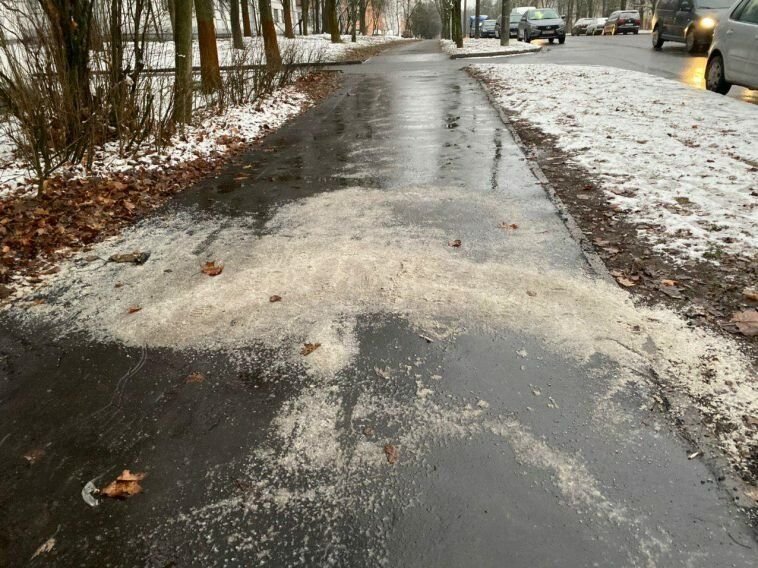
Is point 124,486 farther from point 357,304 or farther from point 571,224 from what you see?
point 571,224

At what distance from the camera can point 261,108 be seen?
36.0ft

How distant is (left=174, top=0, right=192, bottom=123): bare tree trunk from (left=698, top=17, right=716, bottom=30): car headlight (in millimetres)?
15757

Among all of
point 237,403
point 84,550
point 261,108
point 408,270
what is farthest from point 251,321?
point 261,108

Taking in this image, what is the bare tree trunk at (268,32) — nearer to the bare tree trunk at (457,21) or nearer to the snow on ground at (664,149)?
the snow on ground at (664,149)

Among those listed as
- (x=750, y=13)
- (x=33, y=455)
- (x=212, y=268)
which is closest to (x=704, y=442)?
(x=33, y=455)

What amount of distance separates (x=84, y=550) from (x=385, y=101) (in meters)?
11.7

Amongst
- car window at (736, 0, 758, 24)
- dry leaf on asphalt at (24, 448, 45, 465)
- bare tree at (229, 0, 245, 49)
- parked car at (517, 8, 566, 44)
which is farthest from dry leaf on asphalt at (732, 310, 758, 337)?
parked car at (517, 8, 566, 44)

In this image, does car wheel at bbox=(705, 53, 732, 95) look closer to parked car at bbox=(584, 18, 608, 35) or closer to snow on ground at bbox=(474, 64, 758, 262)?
snow on ground at bbox=(474, 64, 758, 262)

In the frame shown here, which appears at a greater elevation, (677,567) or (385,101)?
(385,101)

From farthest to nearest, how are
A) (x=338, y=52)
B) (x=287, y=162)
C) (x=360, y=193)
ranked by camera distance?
1. (x=338, y=52)
2. (x=287, y=162)
3. (x=360, y=193)

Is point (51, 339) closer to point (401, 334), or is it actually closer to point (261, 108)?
point (401, 334)

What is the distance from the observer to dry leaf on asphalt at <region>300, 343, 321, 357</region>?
10.1 feet

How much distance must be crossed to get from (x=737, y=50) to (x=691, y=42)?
30.1 ft

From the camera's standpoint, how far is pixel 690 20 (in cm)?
1748
